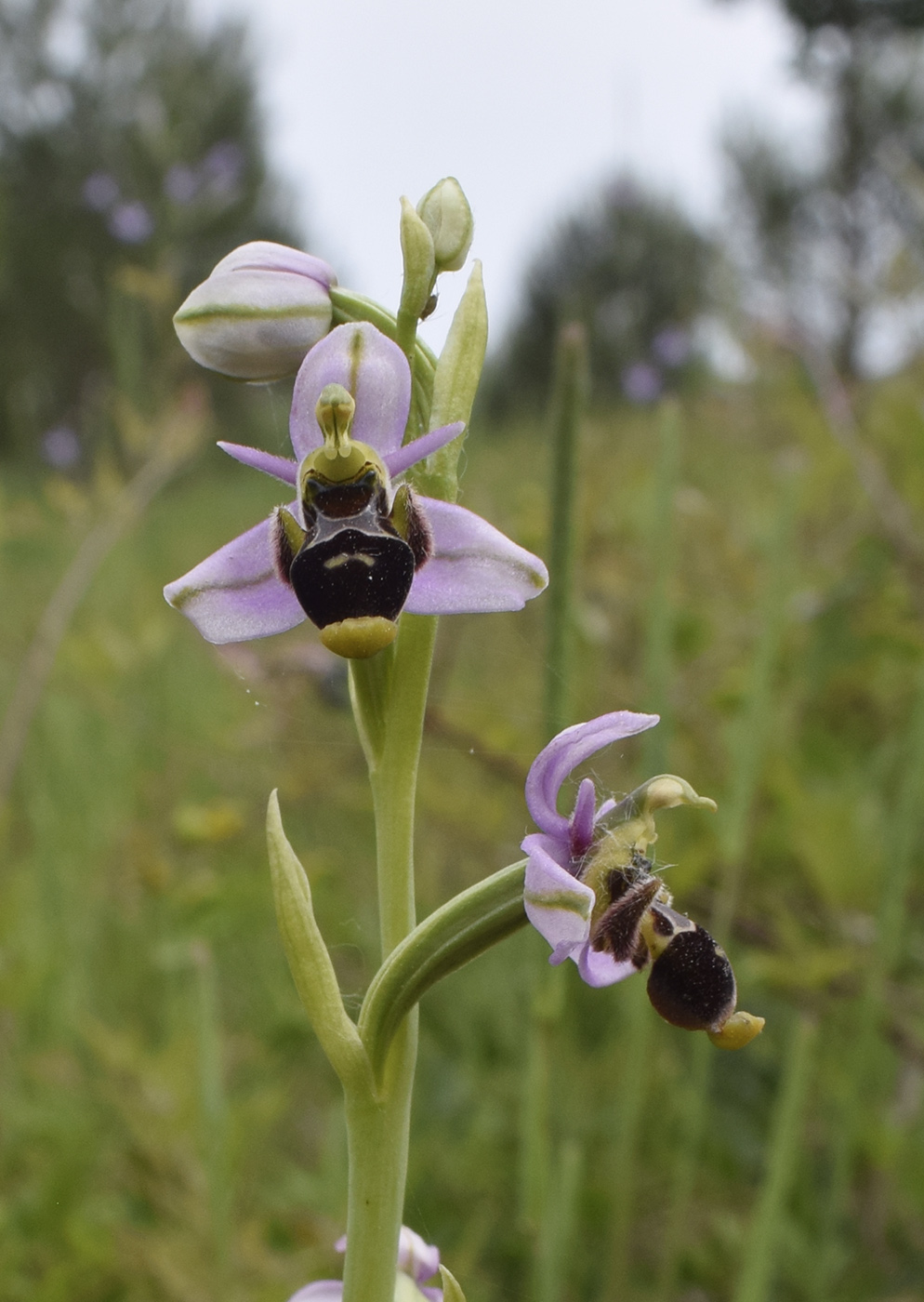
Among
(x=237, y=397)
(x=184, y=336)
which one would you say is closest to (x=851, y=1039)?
(x=184, y=336)

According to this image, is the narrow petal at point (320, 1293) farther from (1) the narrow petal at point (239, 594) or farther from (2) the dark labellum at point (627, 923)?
(1) the narrow petal at point (239, 594)

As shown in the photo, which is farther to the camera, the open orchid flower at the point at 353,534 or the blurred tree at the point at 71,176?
the blurred tree at the point at 71,176

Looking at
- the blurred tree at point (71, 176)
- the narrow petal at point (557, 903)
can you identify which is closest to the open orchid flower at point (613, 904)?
the narrow petal at point (557, 903)

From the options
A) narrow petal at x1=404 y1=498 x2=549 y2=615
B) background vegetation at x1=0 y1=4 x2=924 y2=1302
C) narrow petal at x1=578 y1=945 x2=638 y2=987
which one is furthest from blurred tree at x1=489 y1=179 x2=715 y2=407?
narrow petal at x1=578 y1=945 x2=638 y2=987

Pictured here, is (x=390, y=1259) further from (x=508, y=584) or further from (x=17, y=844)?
(x=17, y=844)

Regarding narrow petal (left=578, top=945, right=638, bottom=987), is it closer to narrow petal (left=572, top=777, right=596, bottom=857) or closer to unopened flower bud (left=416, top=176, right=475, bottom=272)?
narrow petal (left=572, top=777, right=596, bottom=857)

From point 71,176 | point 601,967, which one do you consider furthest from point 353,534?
point 71,176
